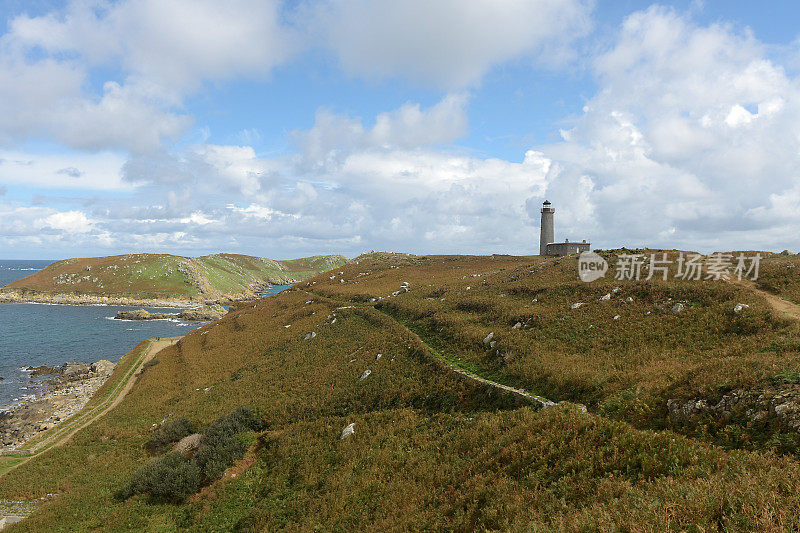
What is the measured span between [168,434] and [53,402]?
106 ft

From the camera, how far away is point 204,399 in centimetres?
3166

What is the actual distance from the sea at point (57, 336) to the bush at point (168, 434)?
3571 centimetres

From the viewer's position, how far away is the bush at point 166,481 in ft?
58.4

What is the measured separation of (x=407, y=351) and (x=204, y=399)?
65.7 ft

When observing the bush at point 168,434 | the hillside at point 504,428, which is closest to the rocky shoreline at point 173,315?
the hillside at point 504,428

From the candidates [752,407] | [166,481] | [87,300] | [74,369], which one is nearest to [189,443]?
[166,481]

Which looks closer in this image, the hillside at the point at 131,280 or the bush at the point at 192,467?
the bush at the point at 192,467

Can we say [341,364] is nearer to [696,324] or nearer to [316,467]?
[316,467]

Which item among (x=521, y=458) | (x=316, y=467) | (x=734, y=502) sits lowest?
(x=316, y=467)

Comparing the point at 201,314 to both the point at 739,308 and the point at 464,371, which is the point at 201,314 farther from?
the point at 739,308

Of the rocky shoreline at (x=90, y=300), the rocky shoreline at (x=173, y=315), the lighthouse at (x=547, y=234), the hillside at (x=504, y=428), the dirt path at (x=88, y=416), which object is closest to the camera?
the hillside at (x=504, y=428)

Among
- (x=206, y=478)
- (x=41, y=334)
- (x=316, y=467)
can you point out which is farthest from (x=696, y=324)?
(x=41, y=334)

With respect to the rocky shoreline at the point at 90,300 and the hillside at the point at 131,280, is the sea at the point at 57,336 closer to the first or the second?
the rocky shoreline at the point at 90,300

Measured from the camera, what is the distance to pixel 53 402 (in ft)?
140
